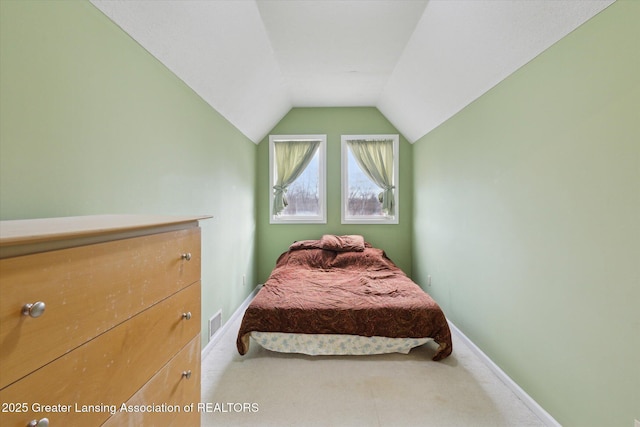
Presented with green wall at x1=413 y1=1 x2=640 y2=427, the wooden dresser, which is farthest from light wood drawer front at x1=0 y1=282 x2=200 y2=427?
green wall at x1=413 y1=1 x2=640 y2=427

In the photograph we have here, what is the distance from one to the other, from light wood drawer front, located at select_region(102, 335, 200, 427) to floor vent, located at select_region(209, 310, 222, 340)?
51.6 inches

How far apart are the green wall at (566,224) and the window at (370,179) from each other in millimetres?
1781

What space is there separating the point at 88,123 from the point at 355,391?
85.4 inches

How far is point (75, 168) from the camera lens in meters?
1.16

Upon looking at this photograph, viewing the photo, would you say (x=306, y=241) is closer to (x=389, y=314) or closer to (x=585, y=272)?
(x=389, y=314)

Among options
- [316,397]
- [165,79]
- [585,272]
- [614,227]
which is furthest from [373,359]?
[165,79]

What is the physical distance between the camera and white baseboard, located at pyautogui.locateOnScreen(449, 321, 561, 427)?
5.23 ft

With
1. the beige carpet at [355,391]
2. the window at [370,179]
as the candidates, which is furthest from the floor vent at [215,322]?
the window at [370,179]

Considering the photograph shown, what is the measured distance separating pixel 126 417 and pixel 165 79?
1805mm

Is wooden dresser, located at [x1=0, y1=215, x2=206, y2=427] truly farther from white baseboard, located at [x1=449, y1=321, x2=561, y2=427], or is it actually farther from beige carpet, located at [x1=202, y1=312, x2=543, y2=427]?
white baseboard, located at [x1=449, y1=321, x2=561, y2=427]

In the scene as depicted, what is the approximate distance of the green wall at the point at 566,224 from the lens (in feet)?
3.93

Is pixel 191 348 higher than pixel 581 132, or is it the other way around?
pixel 581 132

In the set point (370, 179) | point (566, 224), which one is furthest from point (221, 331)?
point (370, 179)

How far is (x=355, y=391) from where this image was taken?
75.2 inches
